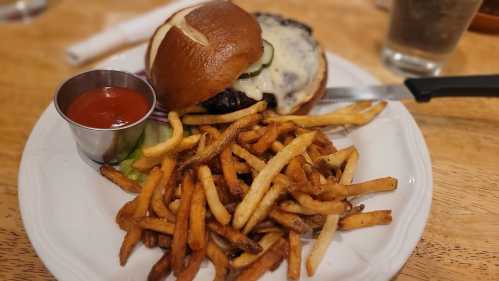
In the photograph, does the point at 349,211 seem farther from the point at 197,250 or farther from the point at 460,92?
the point at 460,92

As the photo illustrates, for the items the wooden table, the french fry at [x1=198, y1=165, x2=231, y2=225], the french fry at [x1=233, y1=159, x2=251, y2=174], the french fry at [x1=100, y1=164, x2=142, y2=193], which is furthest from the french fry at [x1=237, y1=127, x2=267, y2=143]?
the wooden table

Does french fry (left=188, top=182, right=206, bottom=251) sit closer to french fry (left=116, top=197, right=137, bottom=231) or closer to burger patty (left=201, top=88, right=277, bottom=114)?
french fry (left=116, top=197, right=137, bottom=231)

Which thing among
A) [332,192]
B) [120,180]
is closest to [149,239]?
[120,180]

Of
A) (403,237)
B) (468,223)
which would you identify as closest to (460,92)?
(468,223)

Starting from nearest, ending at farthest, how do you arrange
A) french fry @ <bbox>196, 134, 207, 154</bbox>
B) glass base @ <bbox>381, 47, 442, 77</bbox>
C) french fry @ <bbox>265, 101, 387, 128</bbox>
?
french fry @ <bbox>196, 134, 207, 154</bbox> < french fry @ <bbox>265, 101, 387, 128</bbox> < glass base @ <bbox>381, 47, 442, 77</bbox>

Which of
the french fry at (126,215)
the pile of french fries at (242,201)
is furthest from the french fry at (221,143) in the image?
the french fry at (126,215)

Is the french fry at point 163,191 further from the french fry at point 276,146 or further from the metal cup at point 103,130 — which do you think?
the french fry at point 276,146

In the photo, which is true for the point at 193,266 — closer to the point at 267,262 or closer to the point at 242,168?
the point at 267,262

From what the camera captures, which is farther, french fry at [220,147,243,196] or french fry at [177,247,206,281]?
french fry at [220,147,243,196]
